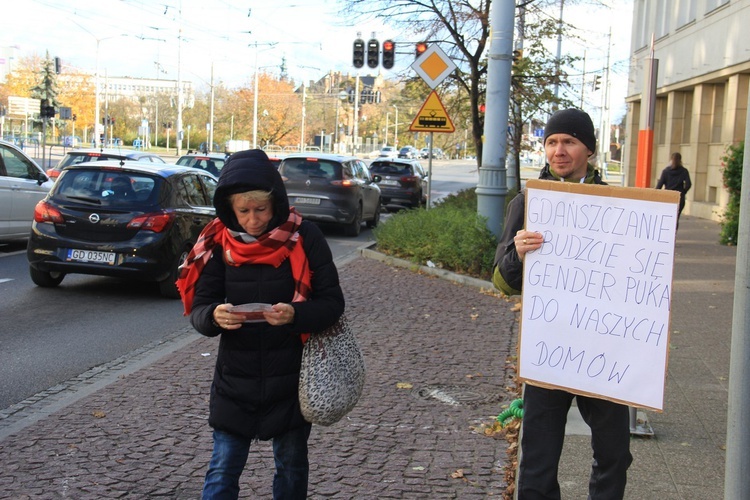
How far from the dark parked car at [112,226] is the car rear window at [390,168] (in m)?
18.3

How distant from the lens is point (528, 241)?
3.43 m

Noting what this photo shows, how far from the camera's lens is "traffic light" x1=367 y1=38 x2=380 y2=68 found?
31625 millimetres

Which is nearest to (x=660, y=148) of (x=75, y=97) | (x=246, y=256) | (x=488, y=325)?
(x=488, y=325)

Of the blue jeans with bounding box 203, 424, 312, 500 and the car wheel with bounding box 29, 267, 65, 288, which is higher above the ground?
the blue jeans with bounding box 203, 424, 312, 500

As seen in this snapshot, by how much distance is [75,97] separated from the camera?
76.5 meters

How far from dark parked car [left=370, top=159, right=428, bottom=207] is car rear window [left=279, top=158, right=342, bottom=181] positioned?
29.1 ft

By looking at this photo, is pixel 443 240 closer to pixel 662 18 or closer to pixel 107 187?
pixel 107 187

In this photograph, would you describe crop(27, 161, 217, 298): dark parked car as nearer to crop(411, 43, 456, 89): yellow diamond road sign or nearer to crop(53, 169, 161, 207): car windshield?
crop(53, 169, 161, 207): car windshield

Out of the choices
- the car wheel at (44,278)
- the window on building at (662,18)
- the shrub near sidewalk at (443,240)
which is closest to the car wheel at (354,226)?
the shrub near sidewalk at (443,240)

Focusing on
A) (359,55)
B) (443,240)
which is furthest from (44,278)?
(359,55)

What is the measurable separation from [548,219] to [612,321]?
1.51 ft

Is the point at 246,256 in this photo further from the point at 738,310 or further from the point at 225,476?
the point at 738,310

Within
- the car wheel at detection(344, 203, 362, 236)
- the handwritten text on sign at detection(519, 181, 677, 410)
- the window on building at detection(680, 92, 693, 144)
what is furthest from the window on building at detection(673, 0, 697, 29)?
the handwritten text on sign at detection(519, 181, 677, 410)

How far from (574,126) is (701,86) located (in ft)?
86.0
